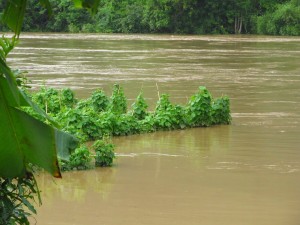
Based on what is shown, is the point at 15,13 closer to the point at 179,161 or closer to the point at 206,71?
the point at 179,161

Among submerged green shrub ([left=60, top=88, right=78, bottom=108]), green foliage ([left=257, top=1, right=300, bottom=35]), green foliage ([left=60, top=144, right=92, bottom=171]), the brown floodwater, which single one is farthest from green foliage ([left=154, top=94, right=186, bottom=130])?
green foliage ([left=257, top=1, right=300, bottom=35])

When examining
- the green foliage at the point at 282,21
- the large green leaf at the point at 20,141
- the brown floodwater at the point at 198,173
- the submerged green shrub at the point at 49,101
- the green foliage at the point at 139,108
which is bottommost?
the green foliage at the point at 282,21

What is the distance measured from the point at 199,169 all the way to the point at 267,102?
7.41 m

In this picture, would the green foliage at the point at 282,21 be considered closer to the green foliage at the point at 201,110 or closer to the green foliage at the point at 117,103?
the green foliage at the point at 201,110

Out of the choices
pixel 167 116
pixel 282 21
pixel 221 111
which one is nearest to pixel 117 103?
pixel 167 116

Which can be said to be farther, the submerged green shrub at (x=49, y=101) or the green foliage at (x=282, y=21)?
the green foliage at (x=282, y=21)

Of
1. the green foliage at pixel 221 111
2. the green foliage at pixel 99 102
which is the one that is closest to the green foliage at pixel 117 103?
the green foliage at pixel 99 102

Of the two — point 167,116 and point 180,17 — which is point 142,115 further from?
point 180,17

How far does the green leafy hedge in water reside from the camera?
11484mm

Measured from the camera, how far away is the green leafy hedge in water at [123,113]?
37.7 ft

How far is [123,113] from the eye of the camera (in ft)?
44.0

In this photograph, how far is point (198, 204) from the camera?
8086 millimetres

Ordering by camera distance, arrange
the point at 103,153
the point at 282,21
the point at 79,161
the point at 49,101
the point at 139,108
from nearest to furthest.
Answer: the point at 79,161
the point at 103,153
the point at 49,101
the point at 139,108
the point at 282,21

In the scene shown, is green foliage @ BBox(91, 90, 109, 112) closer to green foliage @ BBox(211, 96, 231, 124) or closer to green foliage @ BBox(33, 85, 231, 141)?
green foliage @ BBox(33, 85, 231, 141)
